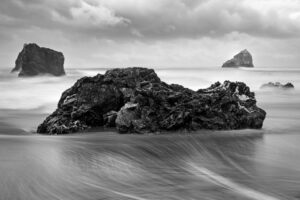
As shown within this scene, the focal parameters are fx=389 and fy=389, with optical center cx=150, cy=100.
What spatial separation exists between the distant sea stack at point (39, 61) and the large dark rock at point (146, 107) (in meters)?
78.1

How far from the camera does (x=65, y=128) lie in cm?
1390

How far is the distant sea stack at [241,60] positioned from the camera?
166625 mm

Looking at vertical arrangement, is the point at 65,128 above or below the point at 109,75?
below

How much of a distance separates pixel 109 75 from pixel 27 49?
84272mm

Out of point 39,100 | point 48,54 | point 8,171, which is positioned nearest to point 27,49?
point 48,54

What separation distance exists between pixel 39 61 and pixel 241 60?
10256 cm

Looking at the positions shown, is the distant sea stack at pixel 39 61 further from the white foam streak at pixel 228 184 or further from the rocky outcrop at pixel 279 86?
the white foam streak at pixel 228 184

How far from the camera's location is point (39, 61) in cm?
9381

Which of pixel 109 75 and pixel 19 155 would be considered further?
pixel 109 75

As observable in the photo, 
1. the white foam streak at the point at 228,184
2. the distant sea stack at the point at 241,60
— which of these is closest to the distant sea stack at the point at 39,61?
the white foam streak at the point at 228,184

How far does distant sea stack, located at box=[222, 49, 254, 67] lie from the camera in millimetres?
166625

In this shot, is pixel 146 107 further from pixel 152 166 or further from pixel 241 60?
pixel 241 60

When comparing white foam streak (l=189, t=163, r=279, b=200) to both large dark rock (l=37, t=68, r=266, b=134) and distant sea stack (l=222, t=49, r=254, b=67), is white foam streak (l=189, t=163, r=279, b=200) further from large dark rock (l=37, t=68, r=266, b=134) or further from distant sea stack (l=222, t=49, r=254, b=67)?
distant sea stack (l=222, t=49, r=254, b=67)

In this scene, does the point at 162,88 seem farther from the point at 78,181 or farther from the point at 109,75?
the point at 78,181
